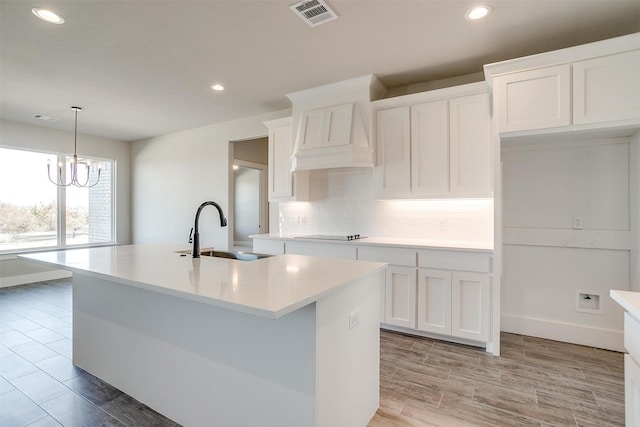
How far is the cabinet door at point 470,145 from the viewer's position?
9.71 feet

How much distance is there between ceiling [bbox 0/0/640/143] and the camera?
2307 millimetres

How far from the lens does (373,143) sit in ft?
11.5

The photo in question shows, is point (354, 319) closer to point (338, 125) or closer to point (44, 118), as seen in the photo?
point (338, 125)

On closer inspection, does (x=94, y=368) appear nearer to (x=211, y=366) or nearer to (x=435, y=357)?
(x=211, y=366)

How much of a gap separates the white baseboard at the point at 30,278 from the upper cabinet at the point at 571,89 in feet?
23.4

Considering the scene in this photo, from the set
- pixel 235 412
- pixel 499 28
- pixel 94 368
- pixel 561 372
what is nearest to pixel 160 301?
pixel 235 412

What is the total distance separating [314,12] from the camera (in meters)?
2.34

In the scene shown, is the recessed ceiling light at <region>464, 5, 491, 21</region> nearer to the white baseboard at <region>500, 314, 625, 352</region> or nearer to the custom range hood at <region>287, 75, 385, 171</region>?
the custom range hood at <region>287, 75, 385, 171</region>

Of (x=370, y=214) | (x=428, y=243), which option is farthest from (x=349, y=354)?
(x=370, y=214)

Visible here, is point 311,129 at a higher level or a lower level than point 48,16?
lower

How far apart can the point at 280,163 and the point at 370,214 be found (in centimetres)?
135

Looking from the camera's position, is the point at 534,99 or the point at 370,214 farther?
the point at 370,214

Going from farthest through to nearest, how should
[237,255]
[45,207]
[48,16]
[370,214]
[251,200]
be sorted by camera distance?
[251,200] < [45,207] < [370,214] < [237,255] < [48,16]

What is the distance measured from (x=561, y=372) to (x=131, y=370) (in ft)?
10.2
